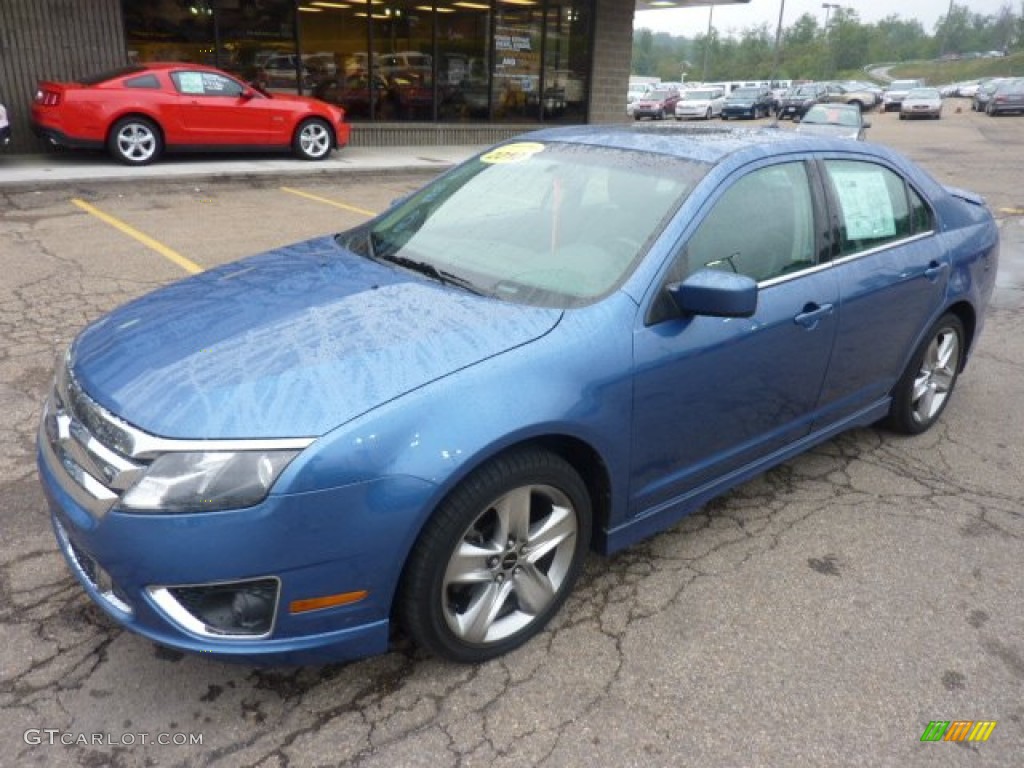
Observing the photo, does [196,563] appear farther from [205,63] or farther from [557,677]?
[205,63]

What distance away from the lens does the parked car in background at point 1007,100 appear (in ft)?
128

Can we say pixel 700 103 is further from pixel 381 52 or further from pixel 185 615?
pixel 185 615

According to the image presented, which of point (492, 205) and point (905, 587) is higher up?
point (492, 205)

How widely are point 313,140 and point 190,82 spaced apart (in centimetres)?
214

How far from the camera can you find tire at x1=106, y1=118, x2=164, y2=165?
458 inches

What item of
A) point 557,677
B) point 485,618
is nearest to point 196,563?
point 485,618

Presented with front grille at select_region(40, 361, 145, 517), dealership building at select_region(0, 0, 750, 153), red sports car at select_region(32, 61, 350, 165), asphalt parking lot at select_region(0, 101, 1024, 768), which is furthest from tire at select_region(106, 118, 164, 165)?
front grille at select_region(40, 361, 145, 517)

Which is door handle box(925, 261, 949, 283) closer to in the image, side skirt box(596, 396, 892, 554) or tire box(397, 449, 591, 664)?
side skirt box(596, 396, 892, 554)

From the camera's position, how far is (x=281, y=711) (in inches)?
93.0

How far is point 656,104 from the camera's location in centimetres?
3609

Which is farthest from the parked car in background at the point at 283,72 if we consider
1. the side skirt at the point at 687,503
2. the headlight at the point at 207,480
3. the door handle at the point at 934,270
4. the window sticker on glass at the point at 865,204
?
the headlight at the point at 207,480

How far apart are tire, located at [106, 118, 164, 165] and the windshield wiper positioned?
10254 millimetres

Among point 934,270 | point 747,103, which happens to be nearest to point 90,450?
point 934,270

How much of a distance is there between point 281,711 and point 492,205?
2.04m
